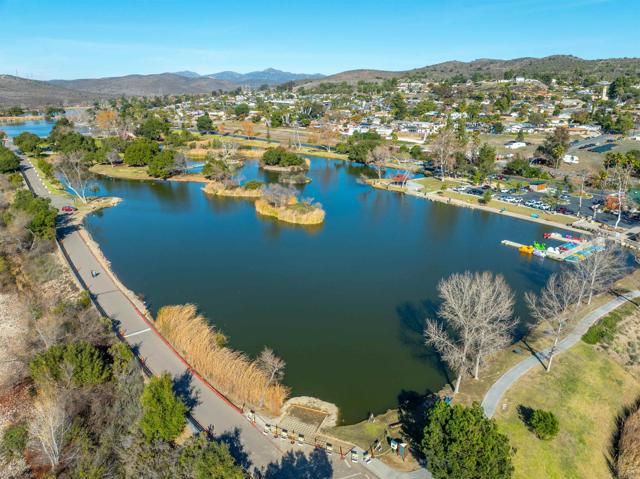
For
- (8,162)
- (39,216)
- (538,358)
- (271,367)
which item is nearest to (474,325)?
(538,358)

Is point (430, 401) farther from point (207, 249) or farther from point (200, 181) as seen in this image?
point (200, 181)

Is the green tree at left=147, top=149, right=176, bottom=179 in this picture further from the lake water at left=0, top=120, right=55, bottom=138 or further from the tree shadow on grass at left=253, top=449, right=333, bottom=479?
the lake water at left=0, top=120, right=55, bottom=138

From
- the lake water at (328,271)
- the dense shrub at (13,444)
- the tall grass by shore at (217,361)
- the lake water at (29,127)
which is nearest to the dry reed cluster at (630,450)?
the lake water at (328,271)

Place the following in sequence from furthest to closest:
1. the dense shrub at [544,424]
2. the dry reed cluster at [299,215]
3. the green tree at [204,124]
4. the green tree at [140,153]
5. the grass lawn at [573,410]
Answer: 1. the green tree at [204,124]
2. the green tree at [140,153]
3. the dry reed cluster at [299,215]
4. the dense shrub at [544,424]
5. the grass lawn at [573,410]

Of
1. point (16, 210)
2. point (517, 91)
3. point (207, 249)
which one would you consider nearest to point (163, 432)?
point (207, 249)

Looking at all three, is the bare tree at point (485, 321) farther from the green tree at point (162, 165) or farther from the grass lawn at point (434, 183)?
the green tree at point (162, 165)

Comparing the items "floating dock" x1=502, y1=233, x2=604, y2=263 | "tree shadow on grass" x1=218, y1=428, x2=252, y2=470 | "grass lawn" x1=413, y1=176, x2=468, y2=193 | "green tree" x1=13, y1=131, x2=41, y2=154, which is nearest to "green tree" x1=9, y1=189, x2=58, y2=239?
"tree shadow on grass" x1=218, y1=428, x2=252, y2=470
